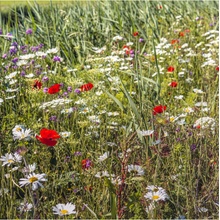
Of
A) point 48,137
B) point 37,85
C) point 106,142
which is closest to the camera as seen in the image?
point 48,137

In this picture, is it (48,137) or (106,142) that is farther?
(106,142)

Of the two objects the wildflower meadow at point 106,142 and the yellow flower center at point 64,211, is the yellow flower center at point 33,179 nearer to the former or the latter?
the wildflower meadow at point 106,142

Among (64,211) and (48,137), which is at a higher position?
(48,137)

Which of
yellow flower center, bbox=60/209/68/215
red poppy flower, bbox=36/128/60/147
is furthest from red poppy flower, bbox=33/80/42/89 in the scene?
yellow flower center, bbox=60/209/68/215

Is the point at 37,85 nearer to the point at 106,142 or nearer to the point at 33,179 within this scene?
the point at 106,142

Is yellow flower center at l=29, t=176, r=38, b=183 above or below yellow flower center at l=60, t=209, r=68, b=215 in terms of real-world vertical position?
above

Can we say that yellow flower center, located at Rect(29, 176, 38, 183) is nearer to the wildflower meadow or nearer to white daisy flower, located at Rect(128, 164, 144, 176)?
the wildflower meadow

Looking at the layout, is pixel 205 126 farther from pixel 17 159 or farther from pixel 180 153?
pixel 17 159

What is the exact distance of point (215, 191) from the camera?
1.88 meters

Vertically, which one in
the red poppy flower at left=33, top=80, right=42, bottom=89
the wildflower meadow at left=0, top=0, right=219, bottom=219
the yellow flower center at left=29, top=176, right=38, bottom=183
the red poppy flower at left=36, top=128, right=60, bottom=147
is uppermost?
the red poppy flower at left=36, top=128, right=60, bottom=147

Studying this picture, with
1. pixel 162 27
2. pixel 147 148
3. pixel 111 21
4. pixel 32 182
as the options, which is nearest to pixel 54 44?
pixel 111 21

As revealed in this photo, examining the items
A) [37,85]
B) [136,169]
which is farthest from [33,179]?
[37,85]

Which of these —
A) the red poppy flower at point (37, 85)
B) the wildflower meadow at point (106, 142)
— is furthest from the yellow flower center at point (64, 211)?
the red poppy flower at point (37, 85)

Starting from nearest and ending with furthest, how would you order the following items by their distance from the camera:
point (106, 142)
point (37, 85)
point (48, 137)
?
point (48, 137), point (106, 142), point (37, 85)
